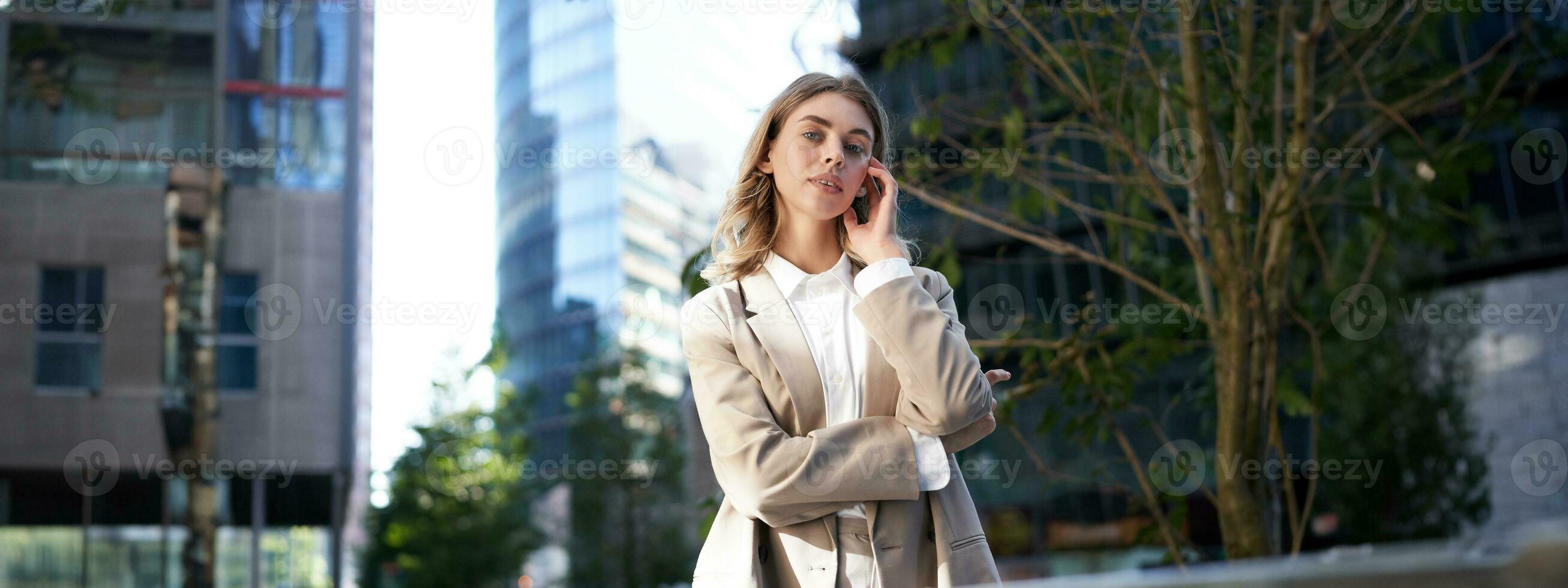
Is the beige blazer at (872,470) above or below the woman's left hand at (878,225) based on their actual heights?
below

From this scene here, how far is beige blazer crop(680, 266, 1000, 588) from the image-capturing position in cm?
180

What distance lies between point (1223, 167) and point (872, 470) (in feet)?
10.0

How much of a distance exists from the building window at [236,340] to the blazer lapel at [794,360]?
15462mm

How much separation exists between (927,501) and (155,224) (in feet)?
49.4

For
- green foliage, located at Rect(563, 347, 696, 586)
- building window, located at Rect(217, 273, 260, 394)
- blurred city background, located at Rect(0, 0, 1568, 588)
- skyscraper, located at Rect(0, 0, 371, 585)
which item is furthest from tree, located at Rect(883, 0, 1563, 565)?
green foliage, located at Rect(563, 347, 696, 586)

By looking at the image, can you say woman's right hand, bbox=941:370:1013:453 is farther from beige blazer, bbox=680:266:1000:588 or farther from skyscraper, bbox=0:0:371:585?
skyscraper, bbox=0:0:371:585

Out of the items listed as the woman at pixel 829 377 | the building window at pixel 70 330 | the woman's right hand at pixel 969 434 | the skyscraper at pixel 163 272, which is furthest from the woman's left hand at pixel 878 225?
the building window at pixel 70 330

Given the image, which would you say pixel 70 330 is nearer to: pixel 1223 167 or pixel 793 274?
pixel 1223 167

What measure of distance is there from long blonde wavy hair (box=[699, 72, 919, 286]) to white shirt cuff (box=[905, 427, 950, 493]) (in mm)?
366

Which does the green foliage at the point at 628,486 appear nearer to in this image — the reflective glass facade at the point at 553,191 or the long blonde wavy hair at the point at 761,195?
the reflective glass facade at the point at 553,191

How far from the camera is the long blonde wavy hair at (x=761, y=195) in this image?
213 centimetres

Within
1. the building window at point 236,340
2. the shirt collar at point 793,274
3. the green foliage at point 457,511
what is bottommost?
the green foliage at point 457,511

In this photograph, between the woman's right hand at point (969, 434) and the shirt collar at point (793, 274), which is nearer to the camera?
the woman's right hand at point (969, 434)

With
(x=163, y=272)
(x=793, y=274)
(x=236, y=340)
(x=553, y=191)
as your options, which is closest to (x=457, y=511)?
(x=236, y=340)
